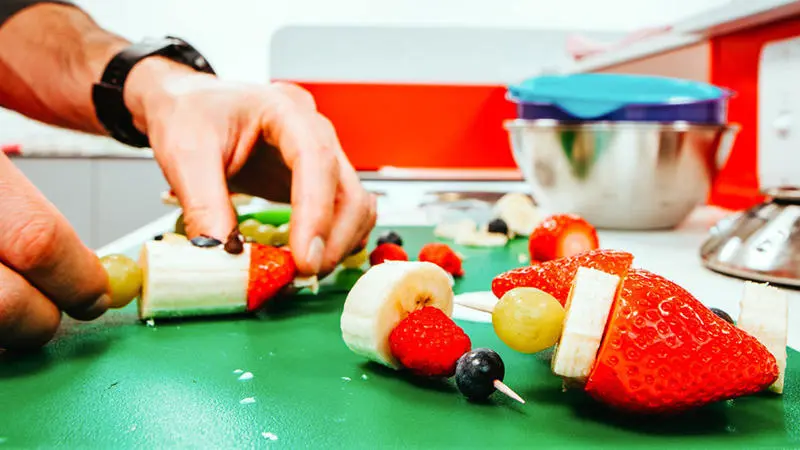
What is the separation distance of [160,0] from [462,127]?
6.99 feet

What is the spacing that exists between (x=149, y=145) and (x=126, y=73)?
0.14 metres

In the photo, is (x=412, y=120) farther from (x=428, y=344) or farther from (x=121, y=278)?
(x=428, y=344)

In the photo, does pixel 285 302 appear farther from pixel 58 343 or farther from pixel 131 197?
pixel 131 197

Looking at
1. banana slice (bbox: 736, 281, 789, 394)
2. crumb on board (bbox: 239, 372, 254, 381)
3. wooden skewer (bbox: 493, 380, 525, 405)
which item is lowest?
crumb on board (bbox: 239, 372, 254, 381)

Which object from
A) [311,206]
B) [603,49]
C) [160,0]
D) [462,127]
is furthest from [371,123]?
[311,206]

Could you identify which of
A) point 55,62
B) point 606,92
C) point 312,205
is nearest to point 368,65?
point 606,92

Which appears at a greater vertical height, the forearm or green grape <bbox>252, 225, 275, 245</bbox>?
the forearm

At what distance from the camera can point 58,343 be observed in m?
0.85

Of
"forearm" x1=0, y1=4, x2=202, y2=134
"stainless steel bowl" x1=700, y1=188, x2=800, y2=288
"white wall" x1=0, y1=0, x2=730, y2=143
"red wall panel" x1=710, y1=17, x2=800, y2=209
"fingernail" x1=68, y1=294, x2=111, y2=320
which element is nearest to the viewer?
"fingernail" x1=68, y1=294, x2=111, y2=320

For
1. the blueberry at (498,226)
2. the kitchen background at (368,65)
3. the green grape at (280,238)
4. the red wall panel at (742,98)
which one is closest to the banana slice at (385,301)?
the green grape at (280,238)

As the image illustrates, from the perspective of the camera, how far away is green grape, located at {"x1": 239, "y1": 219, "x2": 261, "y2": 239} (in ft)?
4.26

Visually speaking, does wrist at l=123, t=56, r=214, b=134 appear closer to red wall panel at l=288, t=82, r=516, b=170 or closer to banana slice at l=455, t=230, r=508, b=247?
banana slice at l=455, t=230, r=508, b=247

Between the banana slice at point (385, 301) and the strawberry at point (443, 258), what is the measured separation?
0.42 metres

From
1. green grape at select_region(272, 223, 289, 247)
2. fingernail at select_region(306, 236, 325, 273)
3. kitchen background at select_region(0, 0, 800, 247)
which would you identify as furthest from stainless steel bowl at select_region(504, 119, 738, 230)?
kitchen background at select_region(0, 0, 800, 247)
